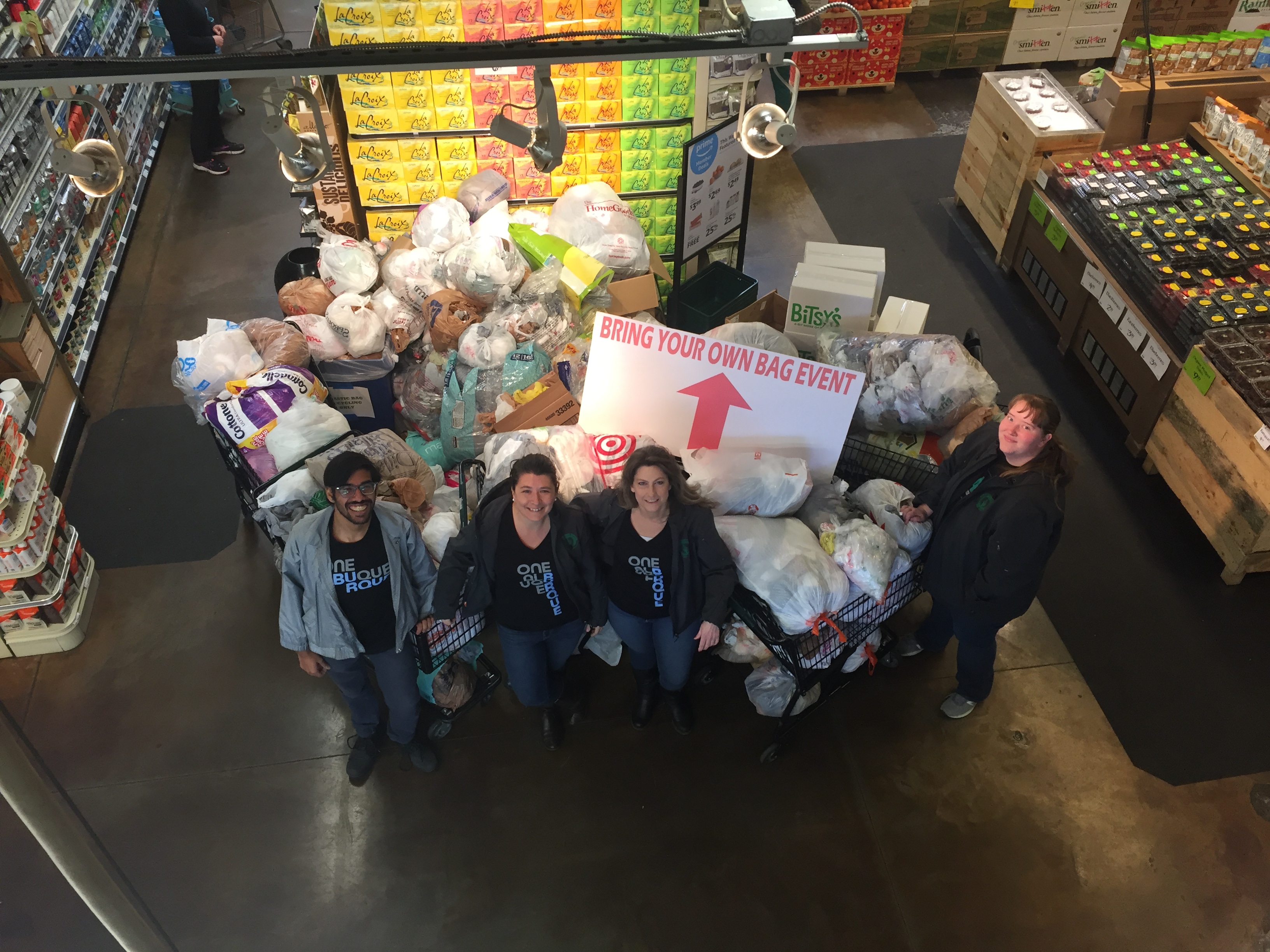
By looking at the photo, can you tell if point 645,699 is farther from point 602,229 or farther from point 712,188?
point 712,188

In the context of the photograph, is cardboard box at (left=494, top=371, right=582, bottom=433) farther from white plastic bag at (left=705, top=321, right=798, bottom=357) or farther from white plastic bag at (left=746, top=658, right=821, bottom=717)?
white plastic bag at (left=746, top=658, right=821, bottom=717)

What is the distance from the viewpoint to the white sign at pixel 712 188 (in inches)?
217

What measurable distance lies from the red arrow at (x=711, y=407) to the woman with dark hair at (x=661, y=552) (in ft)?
2.04

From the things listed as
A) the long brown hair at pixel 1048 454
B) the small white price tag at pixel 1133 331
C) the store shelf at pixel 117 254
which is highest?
the long brown hair at pixel 1048 454

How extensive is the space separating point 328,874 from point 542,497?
1947mm

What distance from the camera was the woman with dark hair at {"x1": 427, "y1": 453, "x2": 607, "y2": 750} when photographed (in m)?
3.34

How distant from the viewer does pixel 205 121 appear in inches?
316

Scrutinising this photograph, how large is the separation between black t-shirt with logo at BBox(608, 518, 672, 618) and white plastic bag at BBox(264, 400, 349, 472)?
1.47 meters

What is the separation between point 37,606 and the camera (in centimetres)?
444

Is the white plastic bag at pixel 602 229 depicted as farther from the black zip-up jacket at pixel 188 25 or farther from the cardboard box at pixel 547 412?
the black zip-up jacket at pixel 188 25

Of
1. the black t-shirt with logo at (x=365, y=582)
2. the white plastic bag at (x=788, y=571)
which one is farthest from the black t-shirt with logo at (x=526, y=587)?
the white plastic bag at (x=788, y=571)

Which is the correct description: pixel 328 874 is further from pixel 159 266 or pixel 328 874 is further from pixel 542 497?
pixel 159 266

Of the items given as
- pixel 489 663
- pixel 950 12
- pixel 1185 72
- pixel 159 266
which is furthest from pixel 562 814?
pixel 950 12

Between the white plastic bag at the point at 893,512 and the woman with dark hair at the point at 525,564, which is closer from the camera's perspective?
the woman with dark hair at the point at 525,564
